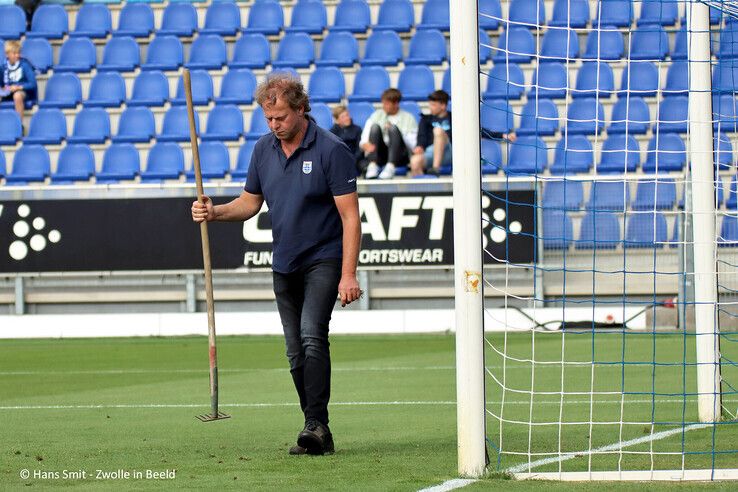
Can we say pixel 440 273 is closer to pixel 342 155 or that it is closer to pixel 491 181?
pixel 491 181

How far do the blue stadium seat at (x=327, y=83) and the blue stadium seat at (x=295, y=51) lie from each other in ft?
1.60

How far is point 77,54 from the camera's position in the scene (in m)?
23.8

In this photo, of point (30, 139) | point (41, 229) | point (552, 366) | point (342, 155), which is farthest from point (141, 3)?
point (342, 155)

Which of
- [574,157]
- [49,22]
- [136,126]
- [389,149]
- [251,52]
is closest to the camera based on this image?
[389,149]

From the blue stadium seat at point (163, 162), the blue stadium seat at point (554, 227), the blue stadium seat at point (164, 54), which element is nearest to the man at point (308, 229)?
the blue stadium seat at point (554, 227)

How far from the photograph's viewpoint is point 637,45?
22391 millimetres

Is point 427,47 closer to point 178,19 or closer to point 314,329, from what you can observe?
point 178,19

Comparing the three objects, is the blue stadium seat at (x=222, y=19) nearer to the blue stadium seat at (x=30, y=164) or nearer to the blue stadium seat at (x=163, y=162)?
the blue stadium seat at (x=163, y=162)

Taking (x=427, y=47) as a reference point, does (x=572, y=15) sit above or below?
above

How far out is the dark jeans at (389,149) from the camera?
18.7m

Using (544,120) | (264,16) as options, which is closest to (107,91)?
Answer: (264,16)

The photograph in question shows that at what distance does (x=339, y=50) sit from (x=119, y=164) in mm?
4453

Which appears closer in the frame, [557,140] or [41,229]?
[41,229]

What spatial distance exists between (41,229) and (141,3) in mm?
7493
